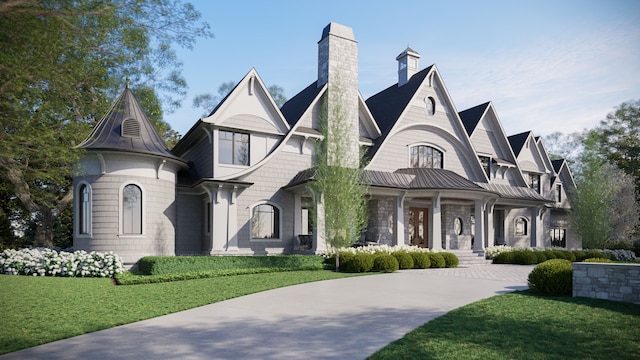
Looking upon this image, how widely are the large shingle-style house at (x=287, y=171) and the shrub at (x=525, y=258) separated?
5.63 ft

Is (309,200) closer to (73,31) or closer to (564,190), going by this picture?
(73,31)

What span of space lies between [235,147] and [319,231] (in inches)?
210

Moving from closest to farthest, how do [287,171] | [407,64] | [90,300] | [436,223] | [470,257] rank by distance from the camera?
[90,300]
[287,171]
[436,223]
[470,257]
[407,64]

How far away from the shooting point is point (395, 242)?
2067 cm

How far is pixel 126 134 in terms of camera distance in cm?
1714

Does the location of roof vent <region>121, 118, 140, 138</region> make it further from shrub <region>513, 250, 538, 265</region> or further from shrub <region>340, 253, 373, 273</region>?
shrub <region>513, 250, 538, 265</region>

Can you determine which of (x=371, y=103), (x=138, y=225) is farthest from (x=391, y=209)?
(x=138, y=225)

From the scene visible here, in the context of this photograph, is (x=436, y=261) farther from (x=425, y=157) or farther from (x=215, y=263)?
(x=215, y=263)

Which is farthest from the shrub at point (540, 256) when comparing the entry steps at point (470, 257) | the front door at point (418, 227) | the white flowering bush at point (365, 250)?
the white flowering bush at point (365, 250)

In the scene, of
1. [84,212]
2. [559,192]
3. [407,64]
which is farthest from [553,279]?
[559,192]

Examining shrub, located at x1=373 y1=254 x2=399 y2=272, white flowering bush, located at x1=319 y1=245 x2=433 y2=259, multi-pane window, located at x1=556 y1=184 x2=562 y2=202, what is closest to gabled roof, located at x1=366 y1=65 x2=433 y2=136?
white flowering bush, located at x1=319 y1=245 x2=433 y2=259

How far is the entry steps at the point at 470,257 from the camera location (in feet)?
68.5

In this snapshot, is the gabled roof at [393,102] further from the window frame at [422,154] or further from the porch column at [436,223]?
the porch column at [436,223]

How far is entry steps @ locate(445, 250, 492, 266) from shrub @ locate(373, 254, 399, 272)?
5.66 meters
